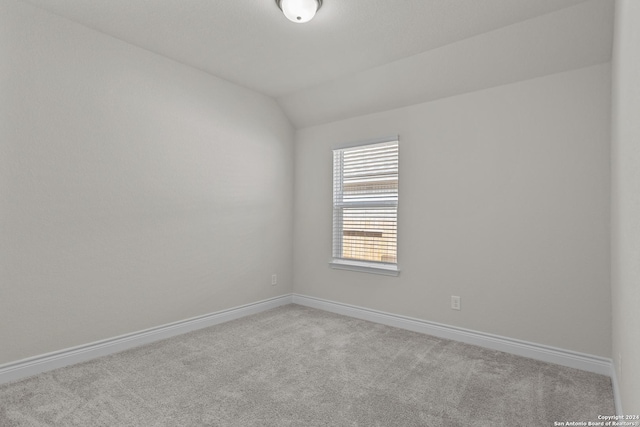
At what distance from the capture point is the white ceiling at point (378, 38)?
7.73 ft

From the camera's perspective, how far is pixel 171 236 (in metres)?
3.20

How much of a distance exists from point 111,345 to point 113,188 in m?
1.30

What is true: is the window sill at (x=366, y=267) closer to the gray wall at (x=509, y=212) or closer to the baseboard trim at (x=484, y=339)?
the gray wall at (x=509, y=212)

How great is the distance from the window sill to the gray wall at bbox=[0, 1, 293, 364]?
0.94 m

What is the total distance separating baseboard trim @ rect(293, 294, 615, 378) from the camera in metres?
2.50

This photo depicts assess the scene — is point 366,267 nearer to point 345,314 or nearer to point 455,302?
point 345,314

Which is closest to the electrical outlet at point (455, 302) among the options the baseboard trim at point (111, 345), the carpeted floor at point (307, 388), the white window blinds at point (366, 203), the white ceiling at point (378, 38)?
the carpeted floor at point (307, 388)

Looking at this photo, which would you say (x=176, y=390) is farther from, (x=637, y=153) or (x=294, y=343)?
(x=637, y=153)

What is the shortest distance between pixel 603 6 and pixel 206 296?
13.2 feet

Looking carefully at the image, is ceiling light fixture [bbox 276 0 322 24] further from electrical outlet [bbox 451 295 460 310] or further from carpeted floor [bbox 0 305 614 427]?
A: electrical outlet [bbox 451 295 460 310]

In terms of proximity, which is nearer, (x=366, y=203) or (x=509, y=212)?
(x=509, y=212)

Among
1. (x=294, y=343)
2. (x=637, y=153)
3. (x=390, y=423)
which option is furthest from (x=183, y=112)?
(x=637, y=153)

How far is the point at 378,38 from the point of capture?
2.75m

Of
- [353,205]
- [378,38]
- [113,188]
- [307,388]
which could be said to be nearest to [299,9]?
[378,38]
